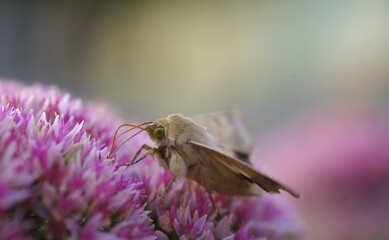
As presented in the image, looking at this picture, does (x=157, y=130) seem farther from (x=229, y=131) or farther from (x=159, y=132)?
(x=229, y=131)

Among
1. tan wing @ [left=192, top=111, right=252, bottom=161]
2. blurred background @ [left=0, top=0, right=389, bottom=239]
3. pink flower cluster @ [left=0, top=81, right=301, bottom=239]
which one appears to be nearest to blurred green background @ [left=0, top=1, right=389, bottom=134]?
blurred background @ [left=0, top=0, right=389, bottom=239]

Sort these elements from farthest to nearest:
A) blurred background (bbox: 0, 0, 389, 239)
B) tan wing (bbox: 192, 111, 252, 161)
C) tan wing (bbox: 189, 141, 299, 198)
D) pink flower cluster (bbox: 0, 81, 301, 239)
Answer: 1. blurred background (bbox: 0, 0, 389, 239)
2. tan wing (bbox: 192, 111, 252, 161)
3. tan wing (bbox: 189, 141, 299, 198)
4. pink flower cluster (bbox: 0, 81, 301, 239)

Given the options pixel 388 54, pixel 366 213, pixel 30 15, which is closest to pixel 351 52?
pixel 388 54

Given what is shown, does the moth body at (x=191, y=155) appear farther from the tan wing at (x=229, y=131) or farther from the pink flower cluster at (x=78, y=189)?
the tan wing at (x=229, y=131)

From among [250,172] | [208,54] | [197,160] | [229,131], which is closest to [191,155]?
[197,160]

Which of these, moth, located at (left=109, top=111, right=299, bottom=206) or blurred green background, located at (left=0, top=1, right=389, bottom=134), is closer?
moth, located at (left=109, top=111, right=299, bottom=206)

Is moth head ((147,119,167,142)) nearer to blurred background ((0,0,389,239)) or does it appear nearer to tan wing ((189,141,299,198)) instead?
tan wing ((189,141,299,198))

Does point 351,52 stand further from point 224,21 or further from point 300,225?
point 300,225

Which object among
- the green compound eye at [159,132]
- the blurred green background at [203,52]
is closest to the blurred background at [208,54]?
the blurred green background at [203,52]
